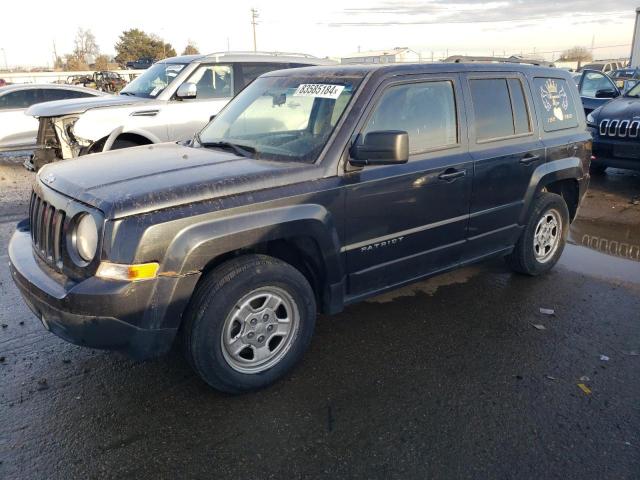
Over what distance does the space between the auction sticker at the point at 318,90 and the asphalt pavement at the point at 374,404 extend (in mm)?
1699

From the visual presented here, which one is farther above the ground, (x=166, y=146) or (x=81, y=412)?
(x=166, y=146)

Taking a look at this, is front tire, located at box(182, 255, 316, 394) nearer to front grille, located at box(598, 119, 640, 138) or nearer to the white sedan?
front grille, located at box(598, 119, 640, 138)

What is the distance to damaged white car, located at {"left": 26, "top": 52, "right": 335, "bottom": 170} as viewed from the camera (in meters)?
7.23

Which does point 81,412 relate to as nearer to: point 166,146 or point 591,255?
point 166,146

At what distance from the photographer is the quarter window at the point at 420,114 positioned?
3646 mm

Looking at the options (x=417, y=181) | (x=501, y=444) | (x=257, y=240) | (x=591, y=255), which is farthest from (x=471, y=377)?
(x=591, y=255)

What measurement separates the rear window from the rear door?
0.66 ft

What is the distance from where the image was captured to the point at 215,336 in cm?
297

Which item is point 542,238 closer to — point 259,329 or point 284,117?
point 284,117

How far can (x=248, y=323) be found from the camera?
317 centimetres

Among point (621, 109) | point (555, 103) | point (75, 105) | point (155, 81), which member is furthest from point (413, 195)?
point (621, 109)

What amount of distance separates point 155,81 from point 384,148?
6.14 m

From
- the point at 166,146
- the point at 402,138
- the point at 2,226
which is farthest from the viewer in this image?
the point at 2,226

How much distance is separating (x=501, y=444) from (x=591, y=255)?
3650 millimetres
